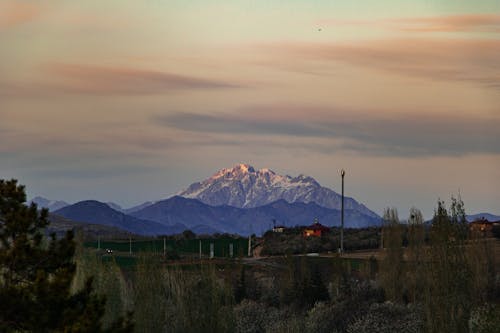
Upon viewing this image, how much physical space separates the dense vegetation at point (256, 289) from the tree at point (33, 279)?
0.07ft

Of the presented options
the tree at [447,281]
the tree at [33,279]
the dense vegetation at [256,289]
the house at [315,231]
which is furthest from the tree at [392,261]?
the house at [315,231]

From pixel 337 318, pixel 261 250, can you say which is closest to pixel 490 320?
pixel 337 318

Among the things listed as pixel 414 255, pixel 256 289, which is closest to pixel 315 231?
pixel 256 289

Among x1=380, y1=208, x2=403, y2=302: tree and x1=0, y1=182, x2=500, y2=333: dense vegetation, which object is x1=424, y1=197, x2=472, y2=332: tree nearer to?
x1=0, y1=182, x2=500, y2=333: dense vegetation

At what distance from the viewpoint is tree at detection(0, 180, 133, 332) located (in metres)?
22.3

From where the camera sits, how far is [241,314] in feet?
169

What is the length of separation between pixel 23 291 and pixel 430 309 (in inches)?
652

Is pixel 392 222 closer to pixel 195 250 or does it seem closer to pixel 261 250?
pixel 261 250

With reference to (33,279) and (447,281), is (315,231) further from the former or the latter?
(33,279)

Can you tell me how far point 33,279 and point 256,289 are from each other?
40.0 meters

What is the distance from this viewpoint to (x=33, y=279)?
23.0m

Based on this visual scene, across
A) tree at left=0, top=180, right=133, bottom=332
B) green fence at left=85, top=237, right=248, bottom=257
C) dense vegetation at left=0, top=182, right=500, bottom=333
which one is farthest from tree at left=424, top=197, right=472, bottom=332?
green fence at left=85, top=237, right=248, bottom=257

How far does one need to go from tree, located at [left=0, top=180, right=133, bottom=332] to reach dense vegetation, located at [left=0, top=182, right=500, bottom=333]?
2cm

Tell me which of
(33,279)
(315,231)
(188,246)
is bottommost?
(33,279)
